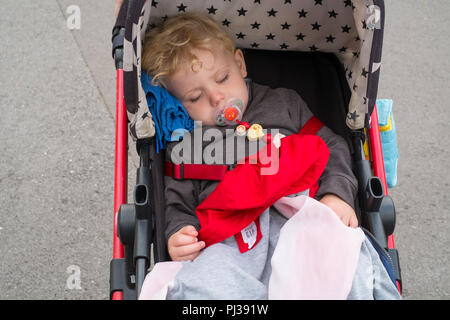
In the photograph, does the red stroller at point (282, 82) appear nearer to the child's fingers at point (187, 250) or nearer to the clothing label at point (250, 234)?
the child's fingers at point (187, 250)

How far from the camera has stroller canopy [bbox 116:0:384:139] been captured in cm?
112

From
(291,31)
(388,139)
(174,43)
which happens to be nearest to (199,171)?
(174,43)

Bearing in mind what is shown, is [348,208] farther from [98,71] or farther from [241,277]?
[98,71]

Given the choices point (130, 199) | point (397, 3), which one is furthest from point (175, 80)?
point (397, 3)

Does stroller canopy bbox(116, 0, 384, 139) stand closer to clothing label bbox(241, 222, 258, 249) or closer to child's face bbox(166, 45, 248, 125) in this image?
child's face bbox(166, 45, 248, 125)

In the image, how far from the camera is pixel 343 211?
118 centimetres

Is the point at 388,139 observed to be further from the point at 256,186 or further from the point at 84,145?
the point at 84,145

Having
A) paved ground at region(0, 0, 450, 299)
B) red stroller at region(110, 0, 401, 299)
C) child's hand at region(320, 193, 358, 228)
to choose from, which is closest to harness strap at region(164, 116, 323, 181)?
red stroller at region(110, 0, 401, 299)

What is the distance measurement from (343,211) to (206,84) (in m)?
0.52

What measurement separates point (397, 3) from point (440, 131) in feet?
2.98

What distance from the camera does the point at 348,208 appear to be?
1.19 m

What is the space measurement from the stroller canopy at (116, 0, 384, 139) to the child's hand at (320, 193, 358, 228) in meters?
0.23

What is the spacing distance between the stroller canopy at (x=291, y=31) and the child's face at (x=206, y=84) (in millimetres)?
146

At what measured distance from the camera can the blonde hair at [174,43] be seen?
1.33 meters
